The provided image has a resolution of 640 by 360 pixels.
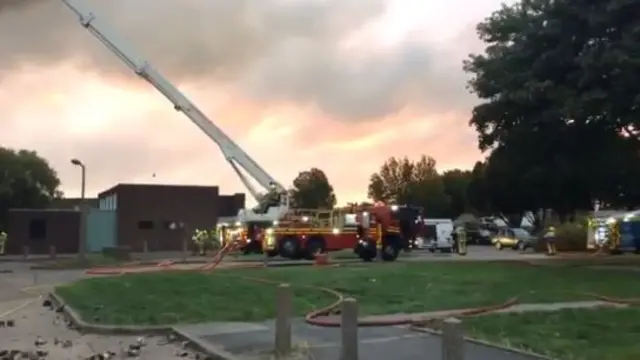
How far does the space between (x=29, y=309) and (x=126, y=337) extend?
20.4 feet

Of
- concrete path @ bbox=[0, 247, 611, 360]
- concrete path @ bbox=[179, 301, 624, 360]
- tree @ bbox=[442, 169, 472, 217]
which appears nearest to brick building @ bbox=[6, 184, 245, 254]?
tree @ bbox=[442, 169, 472, 217]

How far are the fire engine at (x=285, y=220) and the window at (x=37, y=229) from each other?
2608cm

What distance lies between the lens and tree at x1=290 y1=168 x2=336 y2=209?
107 meters

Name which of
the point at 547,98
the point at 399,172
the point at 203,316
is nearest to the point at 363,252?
the point at 547,98

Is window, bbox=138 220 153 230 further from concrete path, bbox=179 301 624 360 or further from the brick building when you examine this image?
concrete path, bbox=179 301 624 360

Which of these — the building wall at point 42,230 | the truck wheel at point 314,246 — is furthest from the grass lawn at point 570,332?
the building wall at point 42,230

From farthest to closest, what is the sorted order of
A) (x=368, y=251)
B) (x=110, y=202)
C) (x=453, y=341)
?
1. (x=110, y=202)
2. (x=368, y=251)
3. (x=453, y=341)

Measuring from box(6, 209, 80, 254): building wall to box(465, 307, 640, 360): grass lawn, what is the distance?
170ft

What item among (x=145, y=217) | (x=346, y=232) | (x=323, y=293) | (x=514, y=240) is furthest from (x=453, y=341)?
(x=145, y=217)

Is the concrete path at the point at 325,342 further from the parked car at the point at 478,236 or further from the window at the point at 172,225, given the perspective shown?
the parked car at the point at 478,236

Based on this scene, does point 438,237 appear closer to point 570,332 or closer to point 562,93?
point 562,93

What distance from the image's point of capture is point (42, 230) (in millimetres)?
61594

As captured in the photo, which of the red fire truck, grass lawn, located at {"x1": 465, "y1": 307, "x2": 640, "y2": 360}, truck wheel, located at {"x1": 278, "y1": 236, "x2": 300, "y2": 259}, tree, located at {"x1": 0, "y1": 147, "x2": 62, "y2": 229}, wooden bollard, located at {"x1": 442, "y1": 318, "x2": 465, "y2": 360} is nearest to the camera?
wooden bollard, located at {"x1": 442, "y1": 318, "x2": 465, "y2": 360}

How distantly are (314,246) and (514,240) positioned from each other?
76.8ft
